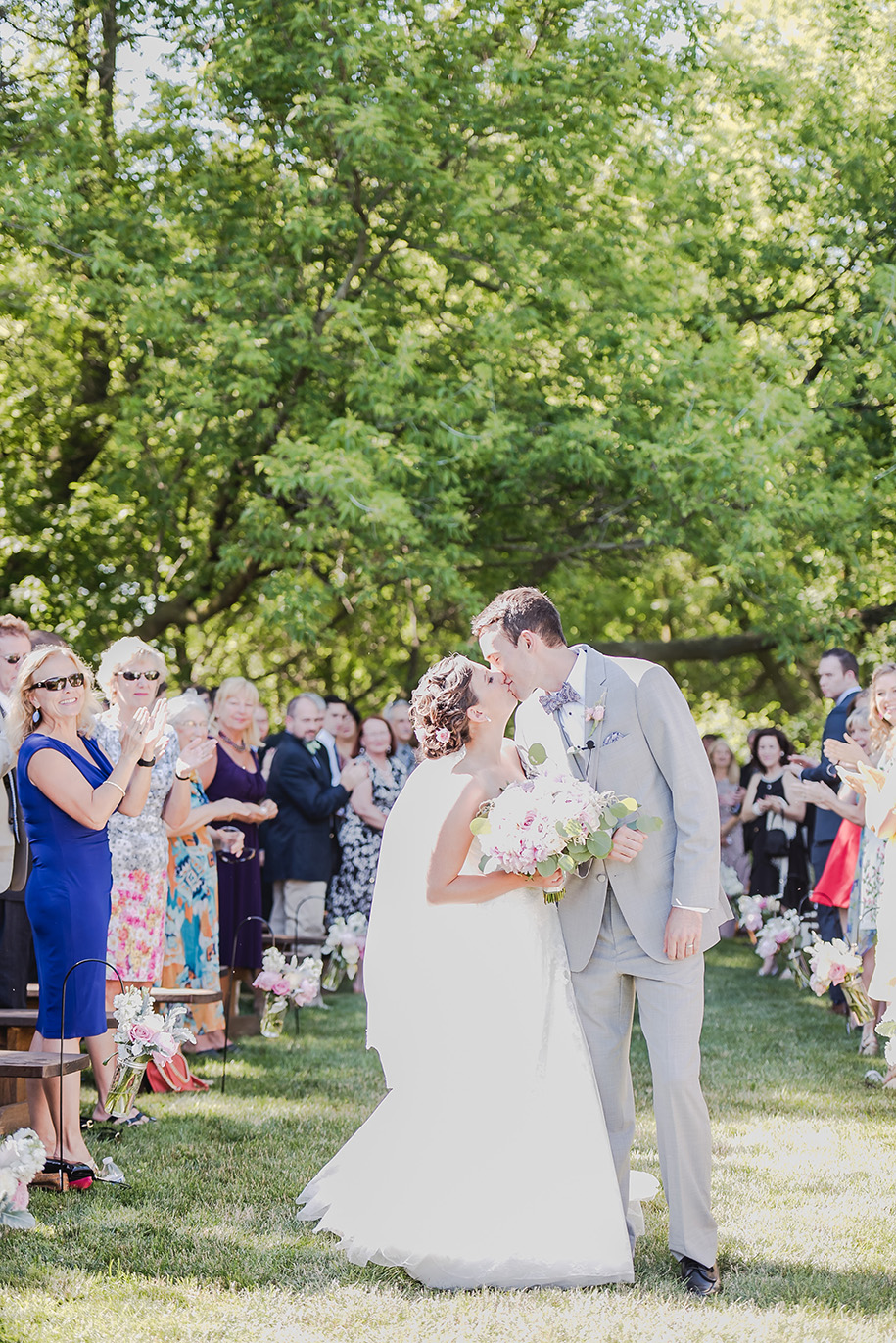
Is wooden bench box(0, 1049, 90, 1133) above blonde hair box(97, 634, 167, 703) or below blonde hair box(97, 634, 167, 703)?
below

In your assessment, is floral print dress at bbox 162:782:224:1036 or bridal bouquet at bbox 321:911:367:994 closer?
floral print dress at bbox 162:782:224:1036

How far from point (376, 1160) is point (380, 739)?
6.11 meters

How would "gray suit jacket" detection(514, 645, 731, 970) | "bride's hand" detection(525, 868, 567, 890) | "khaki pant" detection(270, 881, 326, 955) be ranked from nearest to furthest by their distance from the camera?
"gray suit jacket" detection(514, 645, 731, 970) < "bride's hand" detection(525, 868, 567, 890) < "khaki pant" detection(270, 881, 326, 955)

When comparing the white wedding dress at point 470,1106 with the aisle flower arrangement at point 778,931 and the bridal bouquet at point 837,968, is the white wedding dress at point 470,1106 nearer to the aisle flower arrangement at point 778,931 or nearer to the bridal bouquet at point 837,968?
the bridal bouquet at point 837,968

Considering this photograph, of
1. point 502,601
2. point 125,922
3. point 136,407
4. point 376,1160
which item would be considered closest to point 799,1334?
point 376,1160

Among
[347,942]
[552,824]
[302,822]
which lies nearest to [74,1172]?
[552,824]

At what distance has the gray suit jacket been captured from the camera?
4.23m

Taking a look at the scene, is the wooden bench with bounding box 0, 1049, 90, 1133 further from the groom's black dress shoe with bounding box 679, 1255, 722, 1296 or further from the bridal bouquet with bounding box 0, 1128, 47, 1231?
the groom's black dress shoe with bounding box 679, 1255, 722, 1296

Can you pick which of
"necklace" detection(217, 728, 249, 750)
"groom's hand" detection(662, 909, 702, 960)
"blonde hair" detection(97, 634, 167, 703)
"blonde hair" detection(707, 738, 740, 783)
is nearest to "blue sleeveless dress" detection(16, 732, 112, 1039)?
"blonde hair" detection(97, 634, 167, 703)

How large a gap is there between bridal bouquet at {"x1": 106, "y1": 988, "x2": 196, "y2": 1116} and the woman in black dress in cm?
702

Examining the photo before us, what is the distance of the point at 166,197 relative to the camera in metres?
12.1

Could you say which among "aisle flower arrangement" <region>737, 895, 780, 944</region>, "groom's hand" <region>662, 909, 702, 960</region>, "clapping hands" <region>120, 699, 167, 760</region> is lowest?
"aisle flower arrangement" <region>737, 895, 780, 944</region>

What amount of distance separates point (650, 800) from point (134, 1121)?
327 centimetres

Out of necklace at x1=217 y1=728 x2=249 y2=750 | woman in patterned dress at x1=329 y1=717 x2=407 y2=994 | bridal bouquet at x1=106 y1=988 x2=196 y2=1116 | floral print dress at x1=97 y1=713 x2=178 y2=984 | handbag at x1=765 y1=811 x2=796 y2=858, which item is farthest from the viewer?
handbag at x1=765 y1=811 x2=796 y2=858
